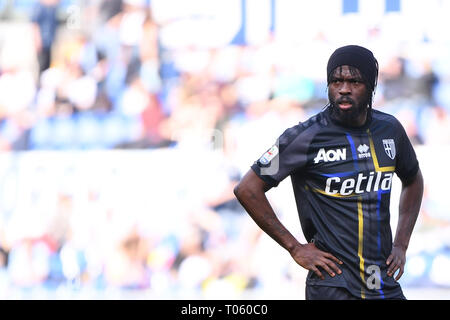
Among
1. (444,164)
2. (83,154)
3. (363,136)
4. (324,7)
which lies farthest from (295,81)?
(363,136)

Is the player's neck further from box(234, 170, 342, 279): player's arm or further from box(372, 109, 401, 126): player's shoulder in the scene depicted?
box(234, 170, 342, 279): player's arm

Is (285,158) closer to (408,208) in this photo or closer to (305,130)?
(305,130)

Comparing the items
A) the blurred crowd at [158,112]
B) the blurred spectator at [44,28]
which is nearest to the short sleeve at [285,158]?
the blurred crowd at [158,112]

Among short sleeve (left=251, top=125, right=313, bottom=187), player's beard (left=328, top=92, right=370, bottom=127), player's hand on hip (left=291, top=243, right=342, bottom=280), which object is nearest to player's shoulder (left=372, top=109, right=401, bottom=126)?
player's beard (left=328, top=92, right=370, bottom=127)

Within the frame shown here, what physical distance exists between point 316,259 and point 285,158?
461 mm

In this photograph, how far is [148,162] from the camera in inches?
259

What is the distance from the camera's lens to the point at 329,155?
3.33 meters

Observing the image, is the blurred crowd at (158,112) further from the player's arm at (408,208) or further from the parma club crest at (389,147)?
the parma club crest at (389,147)

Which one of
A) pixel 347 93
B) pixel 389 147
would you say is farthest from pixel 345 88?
pixel 389 147

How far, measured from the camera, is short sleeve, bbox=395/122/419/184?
11.7 ft

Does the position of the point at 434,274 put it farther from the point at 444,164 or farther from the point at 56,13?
the point at 56,13

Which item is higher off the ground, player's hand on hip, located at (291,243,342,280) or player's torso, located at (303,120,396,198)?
player's torso, located at (303,120,396,198)

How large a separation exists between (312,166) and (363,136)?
0.28 metres

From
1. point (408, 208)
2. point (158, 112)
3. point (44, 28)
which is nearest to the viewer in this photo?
point (408, 208)
